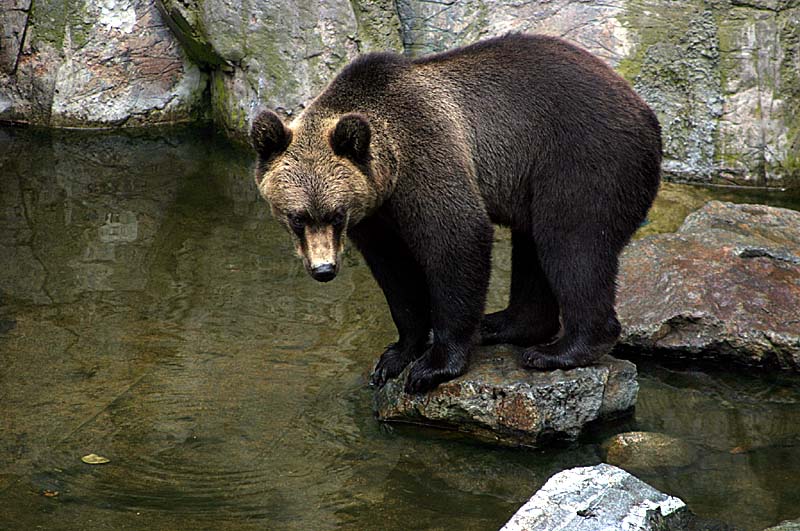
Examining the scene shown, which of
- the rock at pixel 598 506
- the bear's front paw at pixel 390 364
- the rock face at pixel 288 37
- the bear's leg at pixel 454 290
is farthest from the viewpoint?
the rock face at pixel 288 37

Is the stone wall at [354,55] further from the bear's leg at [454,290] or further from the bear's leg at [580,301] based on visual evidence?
the bear's leg at [454,290]

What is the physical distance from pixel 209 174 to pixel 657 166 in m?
6.47

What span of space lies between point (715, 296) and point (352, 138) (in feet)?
10.8

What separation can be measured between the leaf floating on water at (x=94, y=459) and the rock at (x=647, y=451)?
2865 millimetres

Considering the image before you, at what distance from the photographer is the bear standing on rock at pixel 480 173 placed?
628 cm

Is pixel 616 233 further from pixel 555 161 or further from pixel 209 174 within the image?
pixel 209 174

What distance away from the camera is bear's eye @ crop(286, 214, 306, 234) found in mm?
5934

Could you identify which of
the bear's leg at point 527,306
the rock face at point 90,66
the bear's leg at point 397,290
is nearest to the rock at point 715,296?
the bear's leg at point 527,306

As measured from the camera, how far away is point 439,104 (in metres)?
6.52

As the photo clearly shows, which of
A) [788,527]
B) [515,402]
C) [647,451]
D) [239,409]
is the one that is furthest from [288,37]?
[788,527]

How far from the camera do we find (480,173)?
6.67m

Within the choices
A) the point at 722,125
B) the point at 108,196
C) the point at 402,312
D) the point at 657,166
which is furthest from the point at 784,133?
the point at 108,196

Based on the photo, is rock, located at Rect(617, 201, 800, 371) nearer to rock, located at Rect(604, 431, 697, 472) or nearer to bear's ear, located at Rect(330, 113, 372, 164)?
rock, located at Rect(604, 431, 697, 472)

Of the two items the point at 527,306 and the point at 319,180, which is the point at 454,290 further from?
the point at 319,180
